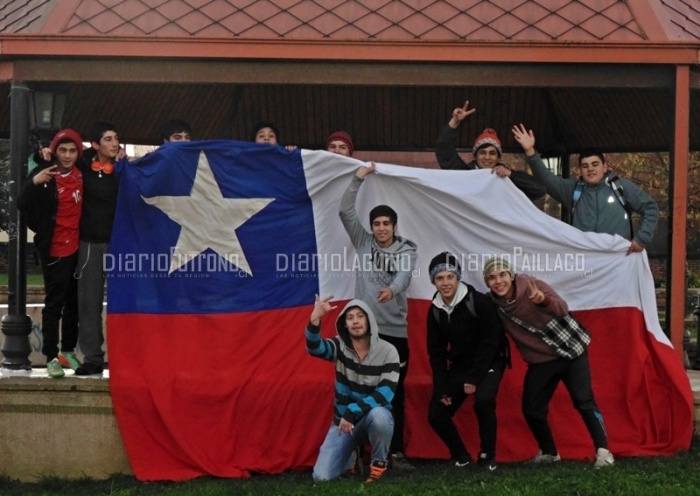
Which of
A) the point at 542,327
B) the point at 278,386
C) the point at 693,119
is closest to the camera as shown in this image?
the point at 542,327

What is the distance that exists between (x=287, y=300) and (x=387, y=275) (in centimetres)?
91

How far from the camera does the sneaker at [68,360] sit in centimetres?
691

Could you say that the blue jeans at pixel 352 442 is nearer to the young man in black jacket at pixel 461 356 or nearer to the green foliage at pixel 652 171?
the young man in black jacket at pixel 461 356

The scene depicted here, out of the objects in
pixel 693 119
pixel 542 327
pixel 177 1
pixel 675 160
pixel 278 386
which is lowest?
pixel 278 386

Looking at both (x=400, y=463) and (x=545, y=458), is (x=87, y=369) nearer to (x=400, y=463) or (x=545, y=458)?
(x=400, y=463)

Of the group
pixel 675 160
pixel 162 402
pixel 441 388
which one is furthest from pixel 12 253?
pixel 675 160

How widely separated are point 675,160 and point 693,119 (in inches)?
101

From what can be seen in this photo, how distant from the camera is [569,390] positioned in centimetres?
629

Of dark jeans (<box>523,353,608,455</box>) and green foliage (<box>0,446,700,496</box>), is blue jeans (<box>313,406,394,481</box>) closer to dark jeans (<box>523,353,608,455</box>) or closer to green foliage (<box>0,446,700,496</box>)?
Result: green foliage (<box>0,446,700,496</box>)

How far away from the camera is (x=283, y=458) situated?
655 centimetres

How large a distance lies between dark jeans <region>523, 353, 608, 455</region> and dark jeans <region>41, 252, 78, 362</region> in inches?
131

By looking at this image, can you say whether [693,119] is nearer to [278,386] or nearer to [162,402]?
[278,386]

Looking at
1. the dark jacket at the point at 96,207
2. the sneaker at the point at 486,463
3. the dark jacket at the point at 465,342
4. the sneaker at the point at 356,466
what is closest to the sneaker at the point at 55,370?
the dark jacket at the point at 96,207

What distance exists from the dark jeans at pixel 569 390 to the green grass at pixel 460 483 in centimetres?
29
